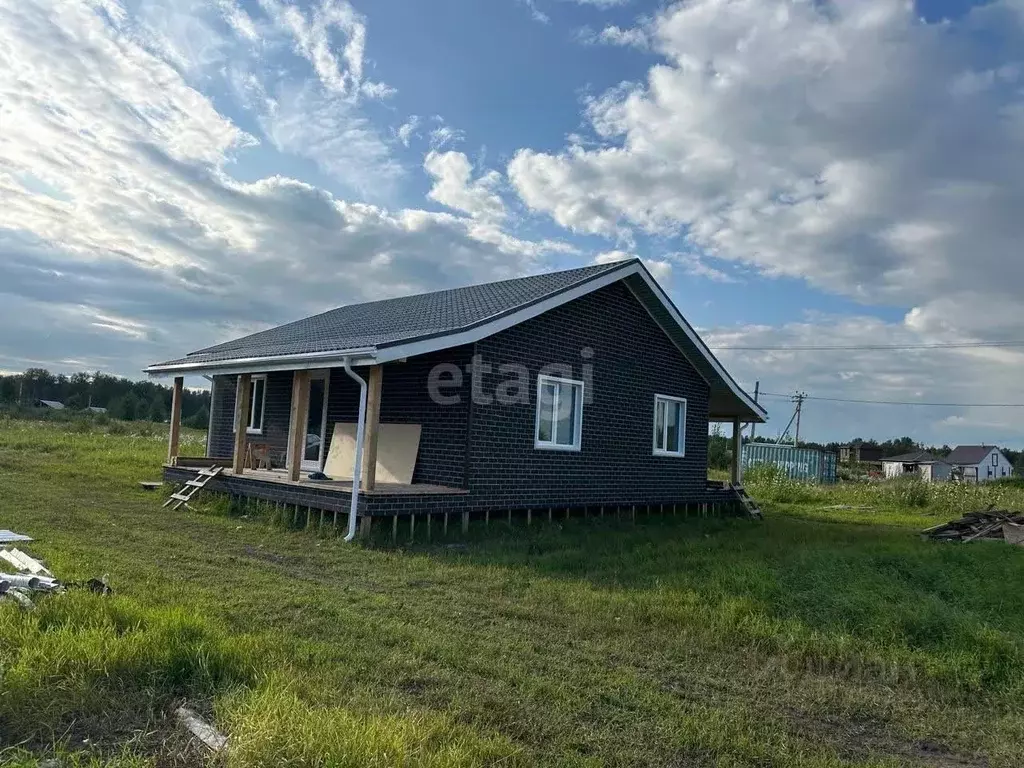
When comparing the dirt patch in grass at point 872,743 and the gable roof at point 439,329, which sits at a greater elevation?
the gable roof at point 439,329

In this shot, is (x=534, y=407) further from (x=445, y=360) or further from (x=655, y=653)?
(x=655, y=653)

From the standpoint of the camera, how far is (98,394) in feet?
242

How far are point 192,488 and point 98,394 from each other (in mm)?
70189

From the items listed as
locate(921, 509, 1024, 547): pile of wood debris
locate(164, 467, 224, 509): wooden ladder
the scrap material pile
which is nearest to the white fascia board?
locate(164, 467, 224, 509): wooden ladder

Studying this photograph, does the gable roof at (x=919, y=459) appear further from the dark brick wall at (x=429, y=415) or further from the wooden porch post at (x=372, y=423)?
the wooden porch post at (x=372, y=423)

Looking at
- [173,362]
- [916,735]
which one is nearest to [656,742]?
[916,735]

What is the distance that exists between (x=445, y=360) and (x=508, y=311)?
133cm

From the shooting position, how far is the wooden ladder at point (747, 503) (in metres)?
17.3

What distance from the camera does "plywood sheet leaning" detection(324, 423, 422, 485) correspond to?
1219 cm

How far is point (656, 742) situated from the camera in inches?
156

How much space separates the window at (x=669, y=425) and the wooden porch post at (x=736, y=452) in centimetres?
260

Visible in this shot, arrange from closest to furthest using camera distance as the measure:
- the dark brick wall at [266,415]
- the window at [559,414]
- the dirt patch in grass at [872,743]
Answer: the dirt patch in grass at [872,743]
the window at [559,414]
the dark brick wall at [266,415]

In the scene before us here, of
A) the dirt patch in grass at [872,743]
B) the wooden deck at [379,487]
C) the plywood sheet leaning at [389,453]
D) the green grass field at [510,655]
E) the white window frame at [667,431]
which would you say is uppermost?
the white window frame at [667,431]

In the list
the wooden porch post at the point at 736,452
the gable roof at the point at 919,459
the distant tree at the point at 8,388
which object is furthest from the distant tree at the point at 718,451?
the distant tree at the point at 8,388
